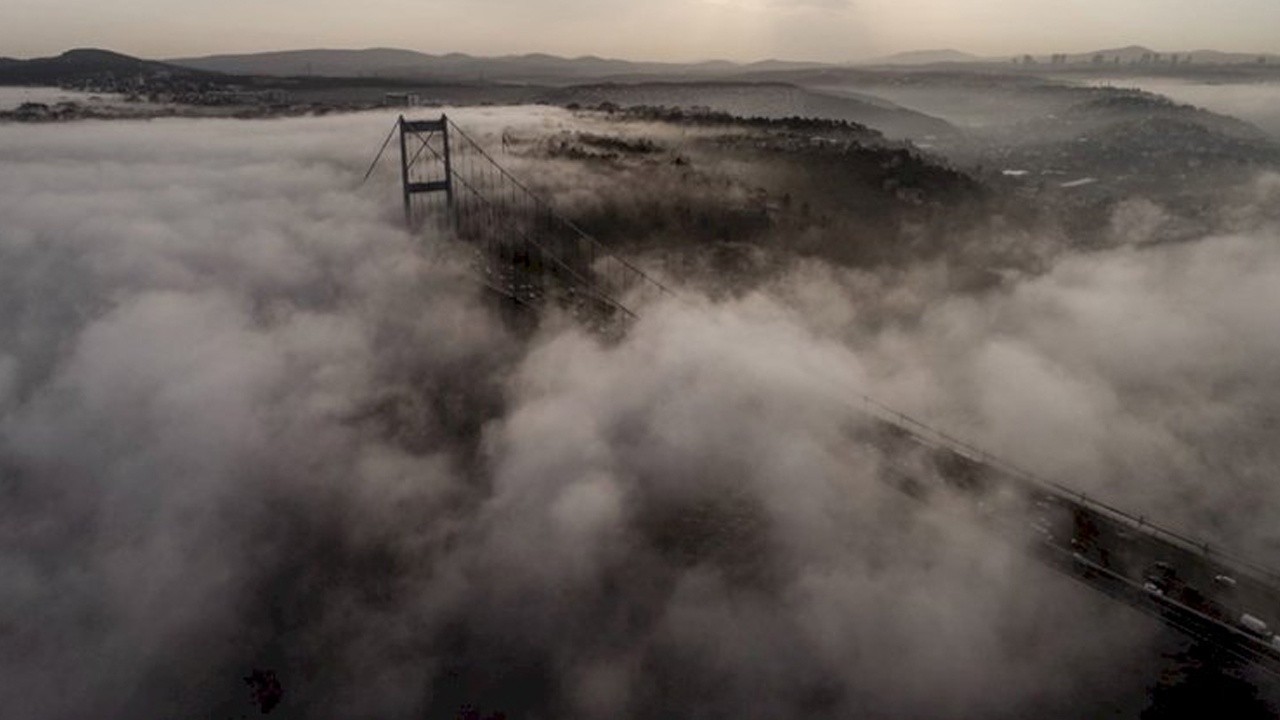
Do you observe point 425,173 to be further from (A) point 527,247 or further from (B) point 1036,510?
(B) point 1036,510

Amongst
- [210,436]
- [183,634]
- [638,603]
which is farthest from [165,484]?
[638,603]

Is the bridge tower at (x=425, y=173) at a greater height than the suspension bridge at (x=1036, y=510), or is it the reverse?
the bridge tower at (x=425, y=173)

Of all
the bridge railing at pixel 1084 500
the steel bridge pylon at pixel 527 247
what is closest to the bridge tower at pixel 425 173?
the steel bridge pylon at pixel 527 247

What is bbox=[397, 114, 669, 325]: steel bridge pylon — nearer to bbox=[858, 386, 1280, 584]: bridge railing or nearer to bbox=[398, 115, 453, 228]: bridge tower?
bbox=[398, 115, 453, 228]: bridge tower

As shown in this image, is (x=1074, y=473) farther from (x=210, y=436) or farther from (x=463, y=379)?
(x=210, y=436)

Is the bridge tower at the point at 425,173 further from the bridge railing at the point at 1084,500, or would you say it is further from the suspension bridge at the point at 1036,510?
the bridge railing at the point at 1084,500

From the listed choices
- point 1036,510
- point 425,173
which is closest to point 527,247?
point 425,173
